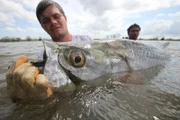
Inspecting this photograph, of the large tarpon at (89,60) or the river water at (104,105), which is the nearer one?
the river water at (104,105)

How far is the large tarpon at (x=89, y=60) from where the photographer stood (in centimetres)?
191

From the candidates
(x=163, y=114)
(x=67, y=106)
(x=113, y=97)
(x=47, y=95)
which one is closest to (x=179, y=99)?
(x=163, y=114)

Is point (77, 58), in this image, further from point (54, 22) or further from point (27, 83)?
point (54, 22)

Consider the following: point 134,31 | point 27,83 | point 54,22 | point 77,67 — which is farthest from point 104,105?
point 134,31

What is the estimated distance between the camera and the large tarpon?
191cm

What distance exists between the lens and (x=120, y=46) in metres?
2.84

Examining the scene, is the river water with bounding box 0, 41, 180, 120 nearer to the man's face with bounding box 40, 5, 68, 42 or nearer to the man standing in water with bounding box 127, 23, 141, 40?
the man's face with bounding box 40, 5, 68, 42

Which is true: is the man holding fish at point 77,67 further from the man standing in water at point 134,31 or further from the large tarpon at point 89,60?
the man standing in water at point 134,31

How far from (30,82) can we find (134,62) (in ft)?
6.47

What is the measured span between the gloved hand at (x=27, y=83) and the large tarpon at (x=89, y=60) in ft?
0.36

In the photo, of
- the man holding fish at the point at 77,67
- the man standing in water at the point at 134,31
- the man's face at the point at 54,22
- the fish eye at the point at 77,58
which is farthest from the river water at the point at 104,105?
the man standing in water at the point at 134,31

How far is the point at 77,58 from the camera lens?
2055 mm

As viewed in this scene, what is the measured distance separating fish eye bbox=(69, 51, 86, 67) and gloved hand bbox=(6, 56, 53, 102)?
41 centimetres

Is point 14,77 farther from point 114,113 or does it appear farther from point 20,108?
point 114,113
